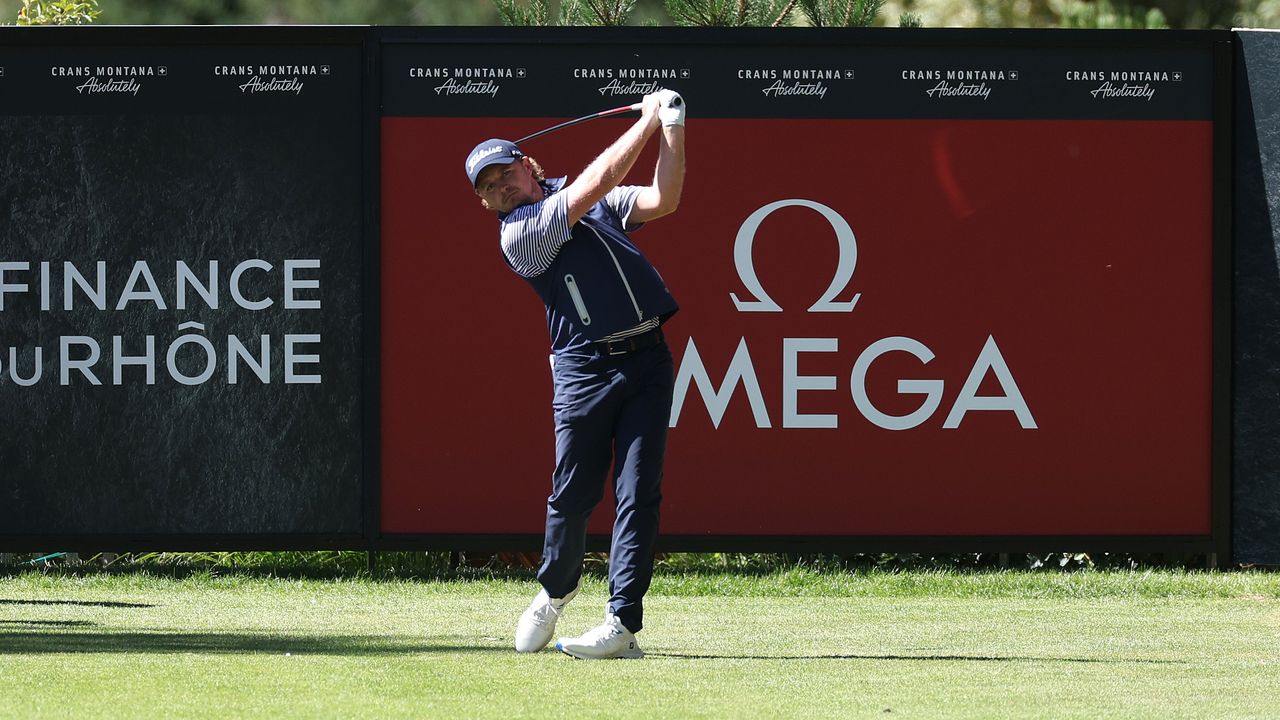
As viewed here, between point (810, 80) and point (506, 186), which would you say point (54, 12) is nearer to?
point (810, 80)

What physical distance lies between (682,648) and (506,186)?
1707 mm

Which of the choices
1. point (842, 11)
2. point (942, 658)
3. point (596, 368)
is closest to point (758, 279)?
point (842, 11)

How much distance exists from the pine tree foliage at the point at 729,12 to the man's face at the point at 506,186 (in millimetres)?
4901

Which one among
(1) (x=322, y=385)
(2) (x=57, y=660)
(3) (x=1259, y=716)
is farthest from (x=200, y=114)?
(3) (x=1259, y=716)

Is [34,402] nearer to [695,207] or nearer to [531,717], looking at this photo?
[695,207]

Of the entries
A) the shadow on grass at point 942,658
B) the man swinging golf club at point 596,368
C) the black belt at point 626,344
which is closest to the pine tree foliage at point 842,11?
the man swinging golf club at point 596,368

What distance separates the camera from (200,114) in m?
9.32

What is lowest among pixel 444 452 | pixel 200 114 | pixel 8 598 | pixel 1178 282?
pixel 8 598

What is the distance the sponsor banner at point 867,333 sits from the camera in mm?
9281

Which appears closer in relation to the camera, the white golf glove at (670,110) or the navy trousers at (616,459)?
the white golf glove at (670,110)

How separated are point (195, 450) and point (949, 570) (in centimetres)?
364

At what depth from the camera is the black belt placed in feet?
21.4

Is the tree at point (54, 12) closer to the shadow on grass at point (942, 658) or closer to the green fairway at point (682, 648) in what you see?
the green fairway at point (682, 648)

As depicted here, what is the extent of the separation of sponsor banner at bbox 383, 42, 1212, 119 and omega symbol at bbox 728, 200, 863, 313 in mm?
475
